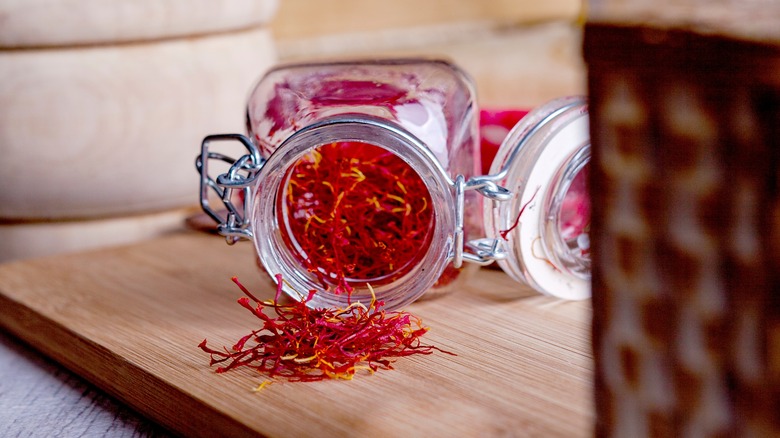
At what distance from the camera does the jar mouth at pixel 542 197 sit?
0.50 m

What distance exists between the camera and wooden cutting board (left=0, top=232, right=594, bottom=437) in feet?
1.22

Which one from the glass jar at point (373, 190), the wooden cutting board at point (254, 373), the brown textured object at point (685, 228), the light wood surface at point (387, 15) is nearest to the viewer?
the brown textured object at point (685, 228)

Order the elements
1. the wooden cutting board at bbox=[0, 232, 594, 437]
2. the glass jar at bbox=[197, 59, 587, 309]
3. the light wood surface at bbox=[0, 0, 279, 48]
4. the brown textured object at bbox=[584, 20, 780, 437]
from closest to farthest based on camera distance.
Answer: the brown textured object at bbox=[584, 20, 780, 437], the wooden cutting board at bbox=[0, 232, 594, 437], the glass jar at bbox=[197, 59, 587, 309], the light wood surface at bbox=[0, 0, 279, 48]

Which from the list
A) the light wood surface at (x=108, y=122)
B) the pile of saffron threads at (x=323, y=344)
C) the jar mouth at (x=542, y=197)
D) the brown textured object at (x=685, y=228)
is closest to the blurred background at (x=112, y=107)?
the light wood surface at (x=108, y=122)

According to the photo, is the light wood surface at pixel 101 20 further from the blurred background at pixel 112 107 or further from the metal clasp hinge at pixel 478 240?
the metal clasp hinge at pixel 478 240

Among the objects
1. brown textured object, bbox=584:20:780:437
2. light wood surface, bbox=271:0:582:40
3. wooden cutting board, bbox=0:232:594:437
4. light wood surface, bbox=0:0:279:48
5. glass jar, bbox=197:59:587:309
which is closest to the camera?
brown textured object, bbox=584:20:780:437

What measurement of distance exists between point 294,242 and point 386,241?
0.05m

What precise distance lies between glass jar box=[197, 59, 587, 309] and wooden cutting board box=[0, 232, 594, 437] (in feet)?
0.12

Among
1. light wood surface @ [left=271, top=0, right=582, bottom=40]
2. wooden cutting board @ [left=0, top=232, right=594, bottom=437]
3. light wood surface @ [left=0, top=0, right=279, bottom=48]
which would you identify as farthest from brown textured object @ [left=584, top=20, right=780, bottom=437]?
light wood surface @ [left=271, top=0, right=582, bottom=40]

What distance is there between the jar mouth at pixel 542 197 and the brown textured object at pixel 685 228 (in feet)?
0.68

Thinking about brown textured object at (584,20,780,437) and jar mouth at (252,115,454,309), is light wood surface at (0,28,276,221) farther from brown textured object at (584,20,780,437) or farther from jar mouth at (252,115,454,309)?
brown textured object at (584,20,780,437)

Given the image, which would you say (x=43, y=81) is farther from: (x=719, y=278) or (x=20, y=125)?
(x=719, y=278)

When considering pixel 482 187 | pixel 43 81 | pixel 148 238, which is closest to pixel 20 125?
pixel 43 81

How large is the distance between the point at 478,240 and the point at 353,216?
8 cm
